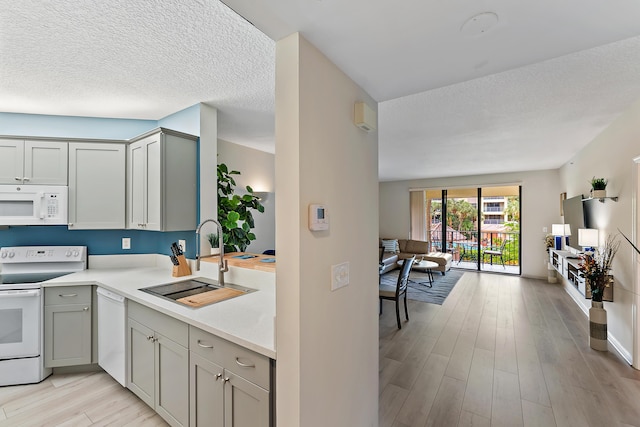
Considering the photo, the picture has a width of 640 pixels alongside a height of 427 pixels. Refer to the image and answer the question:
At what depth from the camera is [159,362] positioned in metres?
1.82

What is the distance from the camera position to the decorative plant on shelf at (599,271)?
310cm

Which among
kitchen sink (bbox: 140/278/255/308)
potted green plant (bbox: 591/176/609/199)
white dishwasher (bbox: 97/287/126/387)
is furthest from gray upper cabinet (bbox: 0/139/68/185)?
potted green plant (bbox: 591/176/609/199)

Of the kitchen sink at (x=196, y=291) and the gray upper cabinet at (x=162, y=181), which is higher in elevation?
the gray upper cabinet at (x=162, y=181)

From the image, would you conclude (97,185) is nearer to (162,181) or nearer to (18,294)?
(162,181)

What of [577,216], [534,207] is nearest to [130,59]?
[577,216]

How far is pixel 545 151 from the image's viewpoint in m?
4.59

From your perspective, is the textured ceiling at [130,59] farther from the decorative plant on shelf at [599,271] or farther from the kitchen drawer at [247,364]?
the decorative plant on shelf at [599,271]

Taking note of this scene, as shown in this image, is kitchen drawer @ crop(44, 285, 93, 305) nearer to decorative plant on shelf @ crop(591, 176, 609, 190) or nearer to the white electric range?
the white electric range

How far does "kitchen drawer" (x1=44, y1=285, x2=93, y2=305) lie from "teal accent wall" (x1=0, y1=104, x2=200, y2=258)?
2.15 feet

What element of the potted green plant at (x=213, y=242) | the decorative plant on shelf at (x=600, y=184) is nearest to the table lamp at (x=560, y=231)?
the decorative plant on shelf at (x=600, y=184)

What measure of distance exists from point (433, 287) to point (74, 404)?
561 cm

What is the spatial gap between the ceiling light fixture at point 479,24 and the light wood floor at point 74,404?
2931 mm

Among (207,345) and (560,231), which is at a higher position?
(560,231)

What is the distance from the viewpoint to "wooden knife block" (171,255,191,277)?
2.55 m
